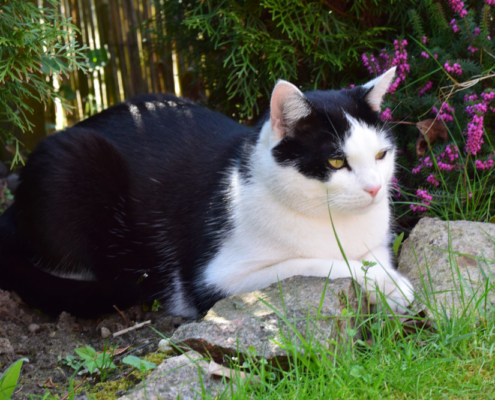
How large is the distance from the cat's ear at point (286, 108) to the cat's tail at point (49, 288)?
1.11 meters

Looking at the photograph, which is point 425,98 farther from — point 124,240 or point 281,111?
point 124,240

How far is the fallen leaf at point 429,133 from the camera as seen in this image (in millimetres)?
3012

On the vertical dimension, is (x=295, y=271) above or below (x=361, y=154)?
below

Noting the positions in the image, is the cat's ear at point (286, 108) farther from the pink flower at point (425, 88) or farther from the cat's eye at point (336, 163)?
the pink flower at point (425, 88)

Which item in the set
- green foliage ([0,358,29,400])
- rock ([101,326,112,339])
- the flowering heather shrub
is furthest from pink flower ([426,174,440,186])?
green foliage ([0,358,29,400])

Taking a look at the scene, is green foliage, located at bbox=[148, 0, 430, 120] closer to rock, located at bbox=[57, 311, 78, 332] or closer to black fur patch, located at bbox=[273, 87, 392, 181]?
black fur patch, located at bbox=[273, 87, 392, 181]

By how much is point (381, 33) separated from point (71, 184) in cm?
208

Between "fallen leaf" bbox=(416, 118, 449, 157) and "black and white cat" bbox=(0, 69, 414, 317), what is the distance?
29.6 inches

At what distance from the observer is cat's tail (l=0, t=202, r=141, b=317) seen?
8.33ft

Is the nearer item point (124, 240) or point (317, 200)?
point (317, 200)

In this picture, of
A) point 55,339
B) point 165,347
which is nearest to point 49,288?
point 55,339

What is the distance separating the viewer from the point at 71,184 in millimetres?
2668

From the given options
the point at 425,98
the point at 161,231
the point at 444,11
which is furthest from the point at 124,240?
the point at 444,11

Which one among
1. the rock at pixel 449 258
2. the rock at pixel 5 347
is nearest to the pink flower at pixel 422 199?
the rock at pixel 449 258
